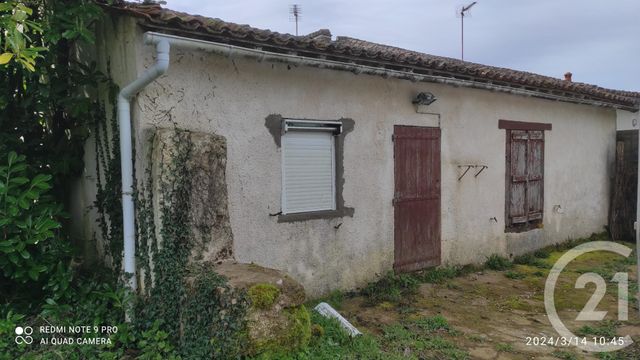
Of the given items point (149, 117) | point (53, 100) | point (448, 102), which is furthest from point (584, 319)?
point (53, 100)

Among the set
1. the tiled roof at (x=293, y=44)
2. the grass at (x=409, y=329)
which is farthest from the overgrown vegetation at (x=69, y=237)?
the grass at (x=409, y=329)

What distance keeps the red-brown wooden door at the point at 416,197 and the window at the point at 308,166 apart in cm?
117

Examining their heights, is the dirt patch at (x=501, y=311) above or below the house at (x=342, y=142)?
below

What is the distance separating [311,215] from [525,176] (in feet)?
16.5

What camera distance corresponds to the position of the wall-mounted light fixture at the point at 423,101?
674 centimetres

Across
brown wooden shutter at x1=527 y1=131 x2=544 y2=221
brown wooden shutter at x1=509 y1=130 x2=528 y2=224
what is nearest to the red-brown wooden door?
brown wooden shutter at x1=509 y1=130 x2=528 y2=224

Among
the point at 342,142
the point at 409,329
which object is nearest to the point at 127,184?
the point at 342,142

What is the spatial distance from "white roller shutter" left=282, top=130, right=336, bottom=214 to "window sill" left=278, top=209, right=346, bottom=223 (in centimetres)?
6

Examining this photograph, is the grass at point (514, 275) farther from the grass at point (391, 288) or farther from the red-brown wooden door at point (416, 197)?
the grass at point (391, 288)

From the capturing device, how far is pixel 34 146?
539 cm

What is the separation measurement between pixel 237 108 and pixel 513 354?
397cm

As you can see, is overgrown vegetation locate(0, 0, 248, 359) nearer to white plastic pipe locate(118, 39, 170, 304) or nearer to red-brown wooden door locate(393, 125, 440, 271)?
white plastic pipe locate(118, 39, 170, 304)

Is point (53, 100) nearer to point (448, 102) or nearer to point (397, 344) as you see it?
point (397, 344)

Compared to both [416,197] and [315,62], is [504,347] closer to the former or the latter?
[416,197]
